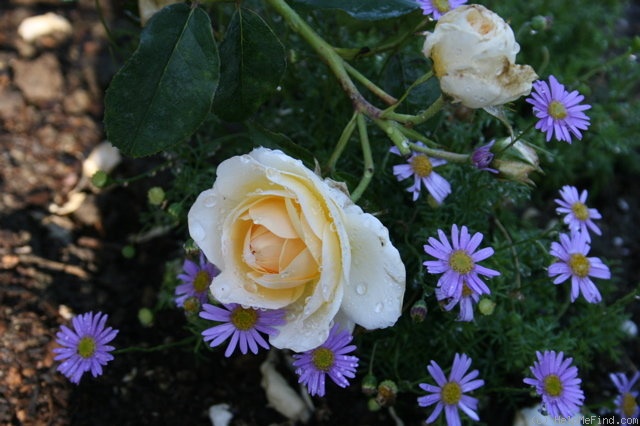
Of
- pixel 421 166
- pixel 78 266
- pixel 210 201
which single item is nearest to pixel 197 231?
pixel 210 201

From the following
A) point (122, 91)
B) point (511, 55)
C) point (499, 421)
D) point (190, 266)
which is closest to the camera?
point (511, 55)

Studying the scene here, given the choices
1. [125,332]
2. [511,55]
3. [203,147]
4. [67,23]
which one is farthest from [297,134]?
[67,23]

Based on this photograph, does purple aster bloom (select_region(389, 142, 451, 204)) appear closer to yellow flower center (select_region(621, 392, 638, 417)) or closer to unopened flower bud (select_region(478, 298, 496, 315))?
unopened flower bud (select_region(478, 298, 496, 315))

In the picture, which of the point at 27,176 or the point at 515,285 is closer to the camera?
the point at 515,285

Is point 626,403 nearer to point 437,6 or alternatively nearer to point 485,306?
point 485,306

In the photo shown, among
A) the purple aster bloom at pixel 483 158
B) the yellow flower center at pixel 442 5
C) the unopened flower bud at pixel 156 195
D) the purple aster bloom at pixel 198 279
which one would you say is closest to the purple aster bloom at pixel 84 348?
the purple aster bloom at pixel 198 279

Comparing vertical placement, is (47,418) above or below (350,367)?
below

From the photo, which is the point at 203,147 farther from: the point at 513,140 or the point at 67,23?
the point at 67,23
